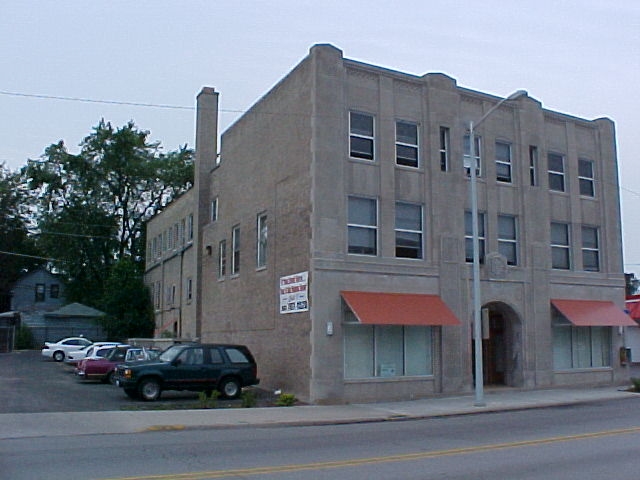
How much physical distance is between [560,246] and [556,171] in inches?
121

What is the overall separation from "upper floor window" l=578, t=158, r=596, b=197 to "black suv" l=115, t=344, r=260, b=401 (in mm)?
16072

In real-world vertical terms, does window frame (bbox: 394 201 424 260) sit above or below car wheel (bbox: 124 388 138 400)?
above

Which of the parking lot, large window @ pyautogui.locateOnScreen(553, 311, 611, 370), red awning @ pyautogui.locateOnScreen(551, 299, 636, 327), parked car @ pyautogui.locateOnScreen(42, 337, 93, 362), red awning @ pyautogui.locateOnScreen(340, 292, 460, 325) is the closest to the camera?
the parking lot

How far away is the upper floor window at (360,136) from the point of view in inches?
1014

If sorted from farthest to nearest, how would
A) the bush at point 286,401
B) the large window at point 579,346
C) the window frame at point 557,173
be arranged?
the window frame at point 557,173, the large window at point 579,346, the bush at point 286,401

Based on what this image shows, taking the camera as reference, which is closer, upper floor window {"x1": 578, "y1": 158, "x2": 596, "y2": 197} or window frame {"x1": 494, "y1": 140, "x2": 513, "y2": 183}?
window frame {"x1": 494, "y1": 140, "x2": 513, "y2": 183}

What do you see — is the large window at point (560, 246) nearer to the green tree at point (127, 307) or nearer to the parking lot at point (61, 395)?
the parking lot at point (61, 395)

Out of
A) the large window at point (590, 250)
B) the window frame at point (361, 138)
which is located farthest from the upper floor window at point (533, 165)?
the window frame at point (361, 138)

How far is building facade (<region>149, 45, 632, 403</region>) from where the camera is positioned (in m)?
24.6

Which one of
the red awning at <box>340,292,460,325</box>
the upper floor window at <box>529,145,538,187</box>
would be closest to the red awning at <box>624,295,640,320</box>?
the upper floor window at <box>529,145,538,187</box>

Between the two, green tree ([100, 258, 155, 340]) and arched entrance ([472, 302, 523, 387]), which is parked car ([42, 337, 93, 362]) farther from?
arched entrance ([472, 302, 523, 387])

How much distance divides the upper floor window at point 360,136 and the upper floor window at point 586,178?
35.0ft

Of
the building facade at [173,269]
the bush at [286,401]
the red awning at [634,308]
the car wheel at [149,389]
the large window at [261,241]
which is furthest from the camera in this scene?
the red awning at [634,308]

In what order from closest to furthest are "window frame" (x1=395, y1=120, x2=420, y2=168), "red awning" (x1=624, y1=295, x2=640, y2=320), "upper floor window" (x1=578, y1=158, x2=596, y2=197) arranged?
"window frame" (x1=395, y1=120, x2=420, y2=168)
"upper floor window" (x1=578, y1=158, x2=596, y2=197)
"red awning" (x1=624, y1=295, x2=640, y2=320)
